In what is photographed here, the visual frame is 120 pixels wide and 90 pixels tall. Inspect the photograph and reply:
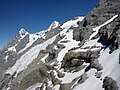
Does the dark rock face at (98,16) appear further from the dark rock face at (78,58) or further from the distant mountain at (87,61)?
the dark rock face at (78,58)

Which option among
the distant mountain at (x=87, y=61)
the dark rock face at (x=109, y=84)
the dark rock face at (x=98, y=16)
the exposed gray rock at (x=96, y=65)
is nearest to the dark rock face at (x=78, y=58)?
the distant mountain at (x=87, y=61)

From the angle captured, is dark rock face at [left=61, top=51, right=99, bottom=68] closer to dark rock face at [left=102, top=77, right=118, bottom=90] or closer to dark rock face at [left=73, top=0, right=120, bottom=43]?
dark rock face at [left=73, top=0, right=120, bottom=43]

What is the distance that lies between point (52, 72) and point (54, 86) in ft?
23.5

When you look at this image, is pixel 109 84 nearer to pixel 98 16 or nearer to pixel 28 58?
pixel 98 16

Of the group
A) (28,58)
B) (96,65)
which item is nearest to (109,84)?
(96,65)

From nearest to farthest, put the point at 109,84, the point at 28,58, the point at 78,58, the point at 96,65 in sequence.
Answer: the point at 109,84 < the point at 96,65 < the point at 78,58 < the point at 28,58

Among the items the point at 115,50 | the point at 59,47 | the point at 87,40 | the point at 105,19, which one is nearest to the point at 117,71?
the point at 115,50

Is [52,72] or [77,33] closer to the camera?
[52,72]

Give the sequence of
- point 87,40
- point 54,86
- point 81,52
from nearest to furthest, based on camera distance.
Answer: point 54,86 → point 81,52 → point 87,40

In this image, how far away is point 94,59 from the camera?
180ft

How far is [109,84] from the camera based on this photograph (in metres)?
40.5

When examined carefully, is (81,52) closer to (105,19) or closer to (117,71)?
(117,71)

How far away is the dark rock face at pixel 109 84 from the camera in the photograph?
3923 cm

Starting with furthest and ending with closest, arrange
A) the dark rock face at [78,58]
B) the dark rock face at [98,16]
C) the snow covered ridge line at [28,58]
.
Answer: the snow covered ridge line at [28,58]
the dark rock face at [98,16]
the dark rock face at [78,58]
